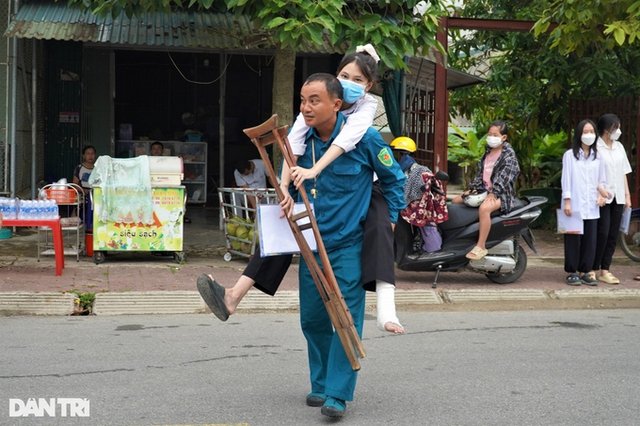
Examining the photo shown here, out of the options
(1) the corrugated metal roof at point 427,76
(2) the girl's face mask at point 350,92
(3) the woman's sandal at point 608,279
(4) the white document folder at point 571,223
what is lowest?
(3) the woman's sandal at point 608,279

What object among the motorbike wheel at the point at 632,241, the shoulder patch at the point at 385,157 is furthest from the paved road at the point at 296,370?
the motorbike wheel at the point at 632,241

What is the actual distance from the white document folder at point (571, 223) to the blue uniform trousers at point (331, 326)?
4.85 meters

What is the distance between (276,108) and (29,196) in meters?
4.29

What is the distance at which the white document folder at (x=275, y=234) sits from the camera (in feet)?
14.4

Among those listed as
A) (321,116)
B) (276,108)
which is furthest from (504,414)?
(276,108)

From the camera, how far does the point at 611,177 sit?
883cm

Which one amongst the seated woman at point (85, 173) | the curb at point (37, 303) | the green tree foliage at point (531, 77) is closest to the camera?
the curb at point (37, 303)

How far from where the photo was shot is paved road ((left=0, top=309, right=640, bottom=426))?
15.1 feet

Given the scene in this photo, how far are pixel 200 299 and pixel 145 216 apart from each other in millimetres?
1706

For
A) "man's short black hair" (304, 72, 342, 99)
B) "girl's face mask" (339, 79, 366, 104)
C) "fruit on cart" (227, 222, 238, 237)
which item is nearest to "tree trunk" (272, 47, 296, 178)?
"fruit on cart" (227, 222, 238, 237)

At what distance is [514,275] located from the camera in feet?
29.8

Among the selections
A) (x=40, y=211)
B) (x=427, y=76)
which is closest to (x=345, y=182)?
(x=40, y=211)

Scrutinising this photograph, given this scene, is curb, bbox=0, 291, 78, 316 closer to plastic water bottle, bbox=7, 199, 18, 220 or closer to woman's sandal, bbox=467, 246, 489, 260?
plastic water bottle, bbox=7, 199, 18, 220

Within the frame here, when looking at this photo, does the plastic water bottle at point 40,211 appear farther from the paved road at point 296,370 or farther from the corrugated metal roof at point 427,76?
the corrugated metal roof at point 427,76
